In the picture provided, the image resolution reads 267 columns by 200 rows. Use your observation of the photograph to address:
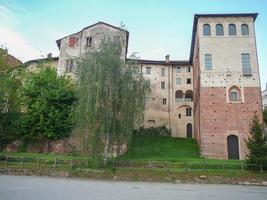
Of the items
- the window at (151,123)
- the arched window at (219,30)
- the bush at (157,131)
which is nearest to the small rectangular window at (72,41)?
the bush at (157,131)

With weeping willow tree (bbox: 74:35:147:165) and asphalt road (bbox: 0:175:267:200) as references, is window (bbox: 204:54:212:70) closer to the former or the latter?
weeping willow tree (bbox: 74:35:147:165)

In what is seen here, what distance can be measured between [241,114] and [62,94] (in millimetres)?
20767

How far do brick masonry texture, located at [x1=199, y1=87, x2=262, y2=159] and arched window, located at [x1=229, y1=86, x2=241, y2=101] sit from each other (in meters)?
0.62

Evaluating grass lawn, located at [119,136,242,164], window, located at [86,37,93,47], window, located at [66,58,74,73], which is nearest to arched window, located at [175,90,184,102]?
grass lawn, located at [119,136,242,164]

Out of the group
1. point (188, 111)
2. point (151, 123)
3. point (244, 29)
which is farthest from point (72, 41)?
point (244, 29)

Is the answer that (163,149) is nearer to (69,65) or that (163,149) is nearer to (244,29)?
(69,65)

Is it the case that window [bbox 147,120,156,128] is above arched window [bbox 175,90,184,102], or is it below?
below

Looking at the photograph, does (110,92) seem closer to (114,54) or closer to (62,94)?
(114,54)

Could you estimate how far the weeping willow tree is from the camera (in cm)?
Result: 2200

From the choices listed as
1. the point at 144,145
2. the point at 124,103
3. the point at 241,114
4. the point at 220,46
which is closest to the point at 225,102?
the point at 241,114

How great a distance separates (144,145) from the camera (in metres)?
35.1

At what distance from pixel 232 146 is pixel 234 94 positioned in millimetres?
6186

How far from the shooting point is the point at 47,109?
102 feet

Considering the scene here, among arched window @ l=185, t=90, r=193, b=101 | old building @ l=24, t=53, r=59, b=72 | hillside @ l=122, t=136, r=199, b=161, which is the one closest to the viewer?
hillside @ l=122, t=136, r=199, b=161
